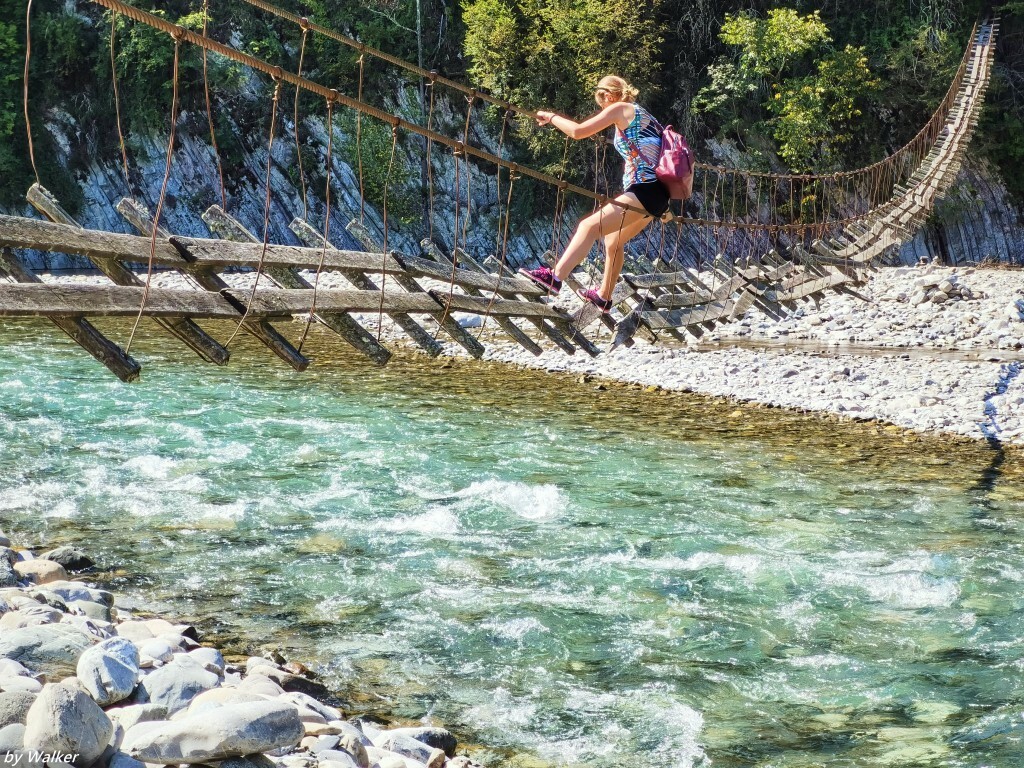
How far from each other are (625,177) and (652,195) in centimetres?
22

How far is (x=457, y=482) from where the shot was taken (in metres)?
7.30

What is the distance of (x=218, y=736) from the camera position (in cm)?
306

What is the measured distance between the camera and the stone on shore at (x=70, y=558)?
537 centimetres

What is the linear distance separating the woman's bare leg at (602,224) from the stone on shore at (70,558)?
10.7 feet

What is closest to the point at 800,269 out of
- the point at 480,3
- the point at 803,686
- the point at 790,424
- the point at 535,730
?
the point at 790,424

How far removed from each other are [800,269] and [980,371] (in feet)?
8.64

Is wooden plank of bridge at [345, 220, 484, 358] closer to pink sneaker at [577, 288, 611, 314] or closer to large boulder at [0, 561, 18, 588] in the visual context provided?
pink sneaker at [577, 288, 611, 314]

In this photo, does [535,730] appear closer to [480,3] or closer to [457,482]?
[457,482]

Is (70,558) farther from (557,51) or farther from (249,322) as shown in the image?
(557,51)

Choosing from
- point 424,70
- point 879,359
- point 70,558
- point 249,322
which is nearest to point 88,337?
point 249,322

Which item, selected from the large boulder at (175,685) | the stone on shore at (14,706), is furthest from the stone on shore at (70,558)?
the stone on shore at (14,706)

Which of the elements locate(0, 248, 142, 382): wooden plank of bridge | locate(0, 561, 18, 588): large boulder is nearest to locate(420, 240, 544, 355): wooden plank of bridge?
locate(0, 248, 142, 382): wooden plank of bridge

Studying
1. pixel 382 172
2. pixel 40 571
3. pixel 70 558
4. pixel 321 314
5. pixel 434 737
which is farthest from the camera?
pixel 382 172

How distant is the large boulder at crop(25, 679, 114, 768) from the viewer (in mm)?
2789
